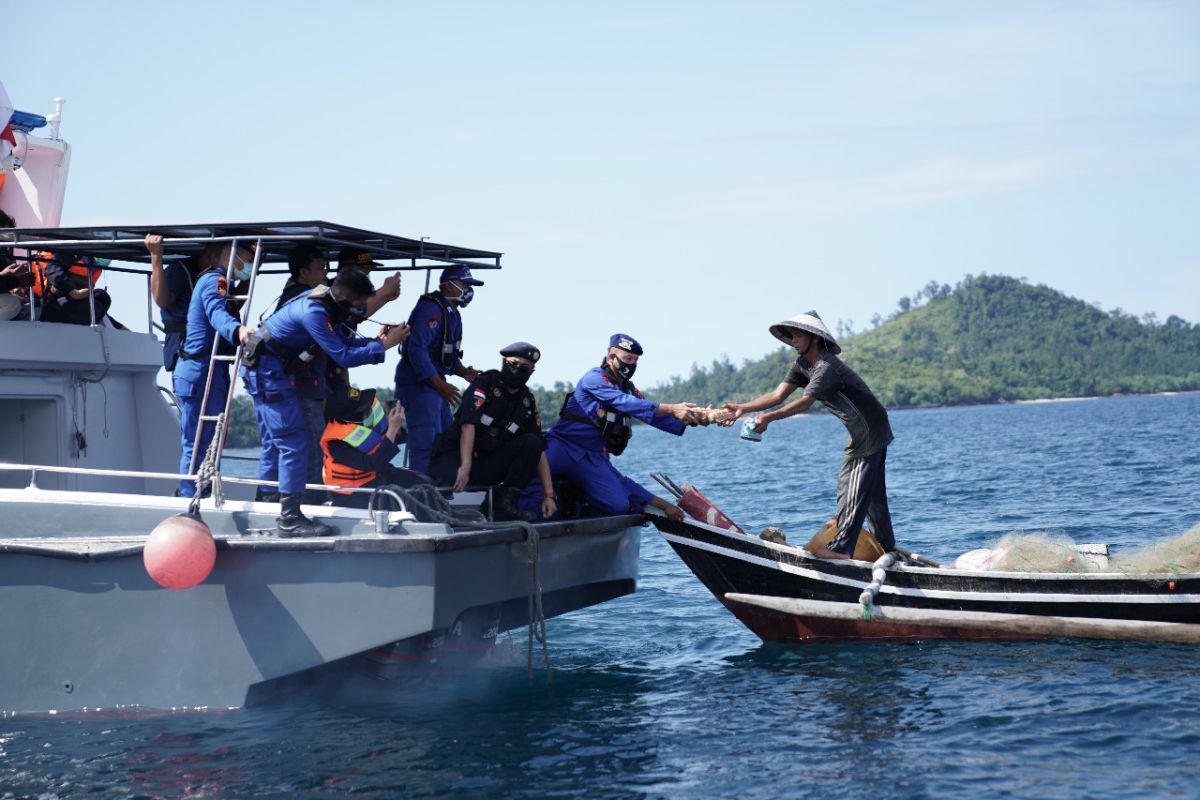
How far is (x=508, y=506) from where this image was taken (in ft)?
30.9

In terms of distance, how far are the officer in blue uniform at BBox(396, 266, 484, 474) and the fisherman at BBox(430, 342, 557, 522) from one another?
51 cm

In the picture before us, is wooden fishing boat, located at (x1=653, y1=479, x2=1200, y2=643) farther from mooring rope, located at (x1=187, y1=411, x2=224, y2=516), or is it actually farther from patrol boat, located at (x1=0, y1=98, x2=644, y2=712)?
mooring rope, located at (x1=187, y1=411, x2=224, y2=516)

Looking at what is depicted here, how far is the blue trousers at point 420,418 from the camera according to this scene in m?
10.2

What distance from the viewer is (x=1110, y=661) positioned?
9.48 metres

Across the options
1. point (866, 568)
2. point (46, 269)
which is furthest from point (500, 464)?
point (46, 269)

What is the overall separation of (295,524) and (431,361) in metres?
2.24

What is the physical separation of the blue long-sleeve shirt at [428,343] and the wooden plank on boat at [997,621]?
3.08m

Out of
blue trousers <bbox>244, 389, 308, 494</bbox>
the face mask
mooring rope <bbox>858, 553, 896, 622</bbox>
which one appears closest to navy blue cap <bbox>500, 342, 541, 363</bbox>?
the face mask

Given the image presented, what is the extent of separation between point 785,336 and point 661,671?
287cm

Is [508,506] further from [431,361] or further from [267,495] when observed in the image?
[267,495]

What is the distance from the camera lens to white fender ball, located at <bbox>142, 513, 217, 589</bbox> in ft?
25.6

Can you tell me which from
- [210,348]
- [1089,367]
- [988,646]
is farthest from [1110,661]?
[1089,367]

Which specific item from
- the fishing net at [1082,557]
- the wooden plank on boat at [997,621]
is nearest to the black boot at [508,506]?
the wooden plank on boat at [997,621]

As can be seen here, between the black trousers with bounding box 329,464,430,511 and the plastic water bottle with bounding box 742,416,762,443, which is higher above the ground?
the plastic water bottle with bounding box 742,416,762,443
